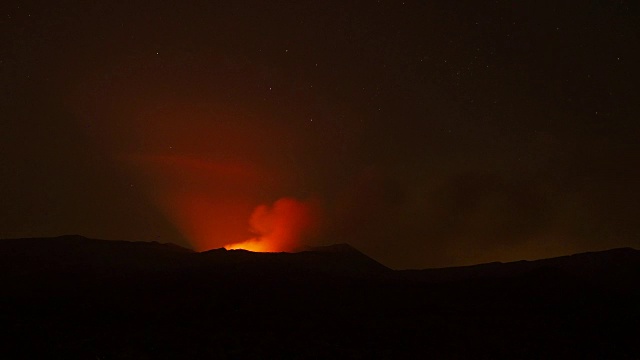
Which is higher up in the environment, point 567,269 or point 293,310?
point 567,269

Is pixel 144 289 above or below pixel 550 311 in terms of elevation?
above

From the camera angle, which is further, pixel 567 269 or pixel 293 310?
pixel 567 269

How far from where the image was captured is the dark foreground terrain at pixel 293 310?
17203 mm

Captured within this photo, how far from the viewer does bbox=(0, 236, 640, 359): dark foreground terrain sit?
17.2 meters

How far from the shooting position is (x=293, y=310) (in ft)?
78.3

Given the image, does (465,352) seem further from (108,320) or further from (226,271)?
(226,271)

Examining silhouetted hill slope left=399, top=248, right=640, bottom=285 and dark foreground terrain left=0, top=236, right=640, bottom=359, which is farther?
silhouetted hill slope left=399, top=248, right=640, bottom=285

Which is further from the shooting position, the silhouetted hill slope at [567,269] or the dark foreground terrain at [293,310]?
the silhouetted hill slope at [567,269]

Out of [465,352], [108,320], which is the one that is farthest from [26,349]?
[465,352]

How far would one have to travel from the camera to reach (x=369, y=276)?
37.6 m

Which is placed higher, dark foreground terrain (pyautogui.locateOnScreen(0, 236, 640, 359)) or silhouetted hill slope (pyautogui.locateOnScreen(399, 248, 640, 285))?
silhouetted hill slope (pyautogui.locateOnScreen(399, 248, 640, 285))

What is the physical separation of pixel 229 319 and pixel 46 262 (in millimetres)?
21757

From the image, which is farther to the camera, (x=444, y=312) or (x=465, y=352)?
(x=444, y=312)

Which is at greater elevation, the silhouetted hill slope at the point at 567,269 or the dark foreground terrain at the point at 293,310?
the silhouetted hill slope at the point at 567,269
